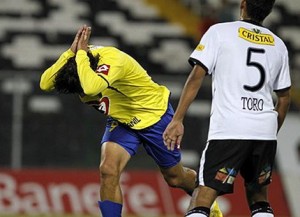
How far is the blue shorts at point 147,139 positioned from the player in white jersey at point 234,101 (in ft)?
5.05

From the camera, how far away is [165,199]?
44.4ft

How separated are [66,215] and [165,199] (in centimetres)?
141

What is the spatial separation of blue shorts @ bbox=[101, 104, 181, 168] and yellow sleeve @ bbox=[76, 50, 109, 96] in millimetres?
779

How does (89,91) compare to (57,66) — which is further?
(57,66)

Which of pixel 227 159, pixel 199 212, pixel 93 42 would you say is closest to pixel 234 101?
pixel 227 159

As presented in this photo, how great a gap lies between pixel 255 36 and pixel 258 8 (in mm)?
188

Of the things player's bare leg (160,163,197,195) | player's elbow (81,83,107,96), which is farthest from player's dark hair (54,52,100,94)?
player's bare leg (160,163,197,195)

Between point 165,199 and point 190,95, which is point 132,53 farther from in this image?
point 190,95

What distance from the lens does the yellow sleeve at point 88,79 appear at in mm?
7590

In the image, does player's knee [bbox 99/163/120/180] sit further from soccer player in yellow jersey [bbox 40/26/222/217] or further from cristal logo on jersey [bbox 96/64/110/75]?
cristal logo on jersey [bbox 96/64/110/75]

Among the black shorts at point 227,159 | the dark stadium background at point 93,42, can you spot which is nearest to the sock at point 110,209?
the black shorts at point 227,159

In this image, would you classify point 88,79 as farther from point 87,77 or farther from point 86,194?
point 86,194

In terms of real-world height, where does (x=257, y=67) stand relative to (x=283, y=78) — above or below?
above

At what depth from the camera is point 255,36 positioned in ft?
22.8
